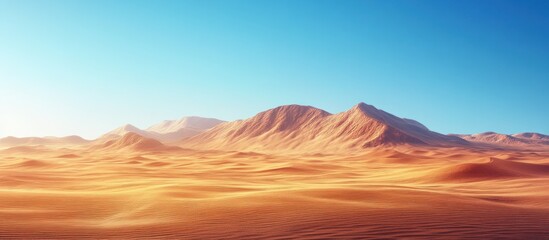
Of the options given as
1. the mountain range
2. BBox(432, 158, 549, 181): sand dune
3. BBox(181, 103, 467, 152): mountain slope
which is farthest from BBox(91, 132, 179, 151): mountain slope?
BBox(432, 158, 549, 181): sand dune

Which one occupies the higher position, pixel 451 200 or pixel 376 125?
pixel 376 125

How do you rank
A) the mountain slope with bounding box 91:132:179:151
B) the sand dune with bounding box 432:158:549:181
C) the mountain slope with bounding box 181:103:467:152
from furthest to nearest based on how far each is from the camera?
the mountain slope with bounding box 181:103:467:152, the mountain slope with bounding box 91:132:179:151, the sand dune with bounding box 432:158:549:181

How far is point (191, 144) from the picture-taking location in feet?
431

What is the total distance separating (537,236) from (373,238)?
2878mm

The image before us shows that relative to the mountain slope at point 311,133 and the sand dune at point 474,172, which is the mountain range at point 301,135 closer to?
the mountain slope at point 311,133

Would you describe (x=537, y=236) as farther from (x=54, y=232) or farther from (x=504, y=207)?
(x=54, y=232)

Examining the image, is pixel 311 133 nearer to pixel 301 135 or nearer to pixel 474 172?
pixel 301 135

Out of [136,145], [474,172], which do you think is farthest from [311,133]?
[474,172]

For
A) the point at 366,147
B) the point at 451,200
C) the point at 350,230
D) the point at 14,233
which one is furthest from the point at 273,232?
the point at 366,147

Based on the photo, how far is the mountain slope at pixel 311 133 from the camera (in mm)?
102375

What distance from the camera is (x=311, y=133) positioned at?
386 ft

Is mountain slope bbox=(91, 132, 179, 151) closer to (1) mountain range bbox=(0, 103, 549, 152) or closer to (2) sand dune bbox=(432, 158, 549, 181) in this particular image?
(1) mountain range bbox=(0, 103, 549, 152)

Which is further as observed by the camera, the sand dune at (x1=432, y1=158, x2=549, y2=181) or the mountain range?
the mountain range

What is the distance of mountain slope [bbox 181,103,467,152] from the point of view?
336ft
